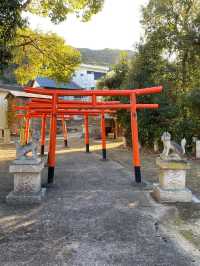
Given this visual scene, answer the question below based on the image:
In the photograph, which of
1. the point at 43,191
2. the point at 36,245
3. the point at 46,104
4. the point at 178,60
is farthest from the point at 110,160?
the point at 36,245

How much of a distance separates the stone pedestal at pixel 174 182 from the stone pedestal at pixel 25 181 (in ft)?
8.49

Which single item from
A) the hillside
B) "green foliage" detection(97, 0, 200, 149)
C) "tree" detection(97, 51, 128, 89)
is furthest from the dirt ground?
the hillside

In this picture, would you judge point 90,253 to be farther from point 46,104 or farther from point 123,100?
point 123,100

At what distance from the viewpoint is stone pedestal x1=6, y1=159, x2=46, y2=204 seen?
5.64 meters

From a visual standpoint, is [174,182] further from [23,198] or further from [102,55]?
[102,55]

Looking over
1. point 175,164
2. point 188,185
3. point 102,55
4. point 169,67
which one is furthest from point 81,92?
point 102,55

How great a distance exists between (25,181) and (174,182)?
3.10 meters

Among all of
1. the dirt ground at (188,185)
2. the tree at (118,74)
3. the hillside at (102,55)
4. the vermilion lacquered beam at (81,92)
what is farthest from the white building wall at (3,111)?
the hillside at (102,55)

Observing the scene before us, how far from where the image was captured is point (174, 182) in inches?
231

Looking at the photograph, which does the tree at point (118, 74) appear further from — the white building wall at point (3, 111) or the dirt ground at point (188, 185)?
the white building wall at point (3, 111)

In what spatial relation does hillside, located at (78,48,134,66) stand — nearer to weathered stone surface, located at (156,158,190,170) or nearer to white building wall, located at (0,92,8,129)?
white building wall, located at (0,92,8,129)

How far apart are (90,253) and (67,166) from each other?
6713 millimetres

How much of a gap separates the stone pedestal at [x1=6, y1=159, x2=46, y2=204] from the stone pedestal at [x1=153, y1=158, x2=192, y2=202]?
2.59 meters

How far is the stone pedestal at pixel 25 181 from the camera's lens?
5.64 metres
